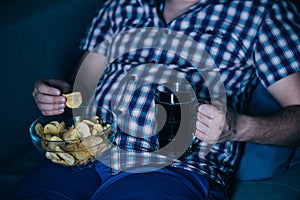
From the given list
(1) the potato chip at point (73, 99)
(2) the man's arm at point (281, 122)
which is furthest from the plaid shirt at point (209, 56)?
(1) the potato chip at point (73, 99)

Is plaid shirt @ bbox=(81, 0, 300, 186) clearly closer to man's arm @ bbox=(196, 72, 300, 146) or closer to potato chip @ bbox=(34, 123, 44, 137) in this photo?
man's arm @ bbox=(196, 72, 300, 146)

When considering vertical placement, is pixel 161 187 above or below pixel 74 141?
below

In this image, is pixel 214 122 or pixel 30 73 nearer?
pixel 214 122

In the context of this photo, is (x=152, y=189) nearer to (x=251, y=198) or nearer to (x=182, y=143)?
(x=182, y=143)

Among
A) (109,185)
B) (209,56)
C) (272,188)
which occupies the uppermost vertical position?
(209,56)

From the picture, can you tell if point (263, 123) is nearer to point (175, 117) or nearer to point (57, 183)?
point (175, 117)

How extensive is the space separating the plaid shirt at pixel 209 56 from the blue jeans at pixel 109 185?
0.14ft

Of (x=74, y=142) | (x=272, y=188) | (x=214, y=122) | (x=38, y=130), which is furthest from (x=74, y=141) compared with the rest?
(x=272, y=188)

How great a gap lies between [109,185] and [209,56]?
472mm

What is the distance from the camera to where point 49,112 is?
1091 mm

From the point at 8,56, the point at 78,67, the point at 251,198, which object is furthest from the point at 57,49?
the point at 251,198

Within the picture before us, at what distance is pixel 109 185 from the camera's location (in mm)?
984

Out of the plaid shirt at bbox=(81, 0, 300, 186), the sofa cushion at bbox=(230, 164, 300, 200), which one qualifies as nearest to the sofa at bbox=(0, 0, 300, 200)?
the sofa cushion at bbox=(230, 164, 300, 200)

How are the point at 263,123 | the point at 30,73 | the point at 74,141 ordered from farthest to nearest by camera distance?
the point at 30,73 → the point at 263,123 → the point at 74,141
